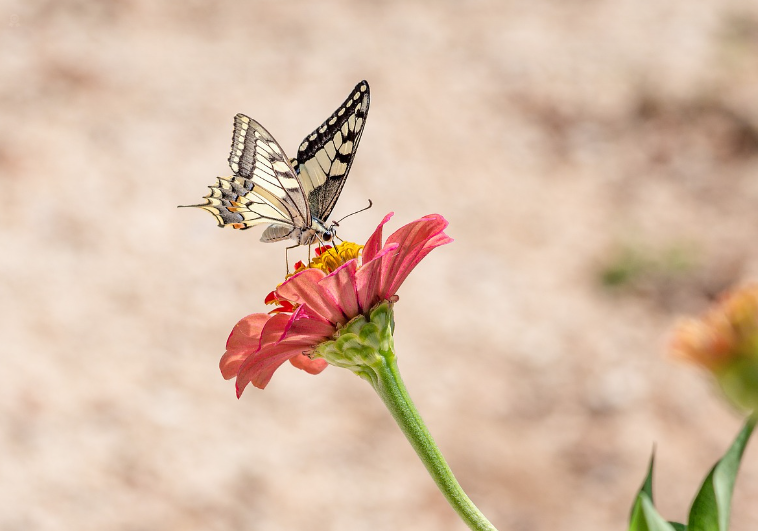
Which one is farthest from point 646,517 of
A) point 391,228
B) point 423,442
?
point 391,228

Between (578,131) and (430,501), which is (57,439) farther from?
(578,131)

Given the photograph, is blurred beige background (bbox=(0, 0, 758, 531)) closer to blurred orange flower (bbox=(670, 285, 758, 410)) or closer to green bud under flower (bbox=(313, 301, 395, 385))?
blurred orange flower (bbox=(670, 285, 758, 410))

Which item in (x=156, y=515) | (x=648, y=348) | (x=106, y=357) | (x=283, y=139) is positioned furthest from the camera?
(x=283, y=139)

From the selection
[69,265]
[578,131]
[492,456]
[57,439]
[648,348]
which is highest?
[578,131]

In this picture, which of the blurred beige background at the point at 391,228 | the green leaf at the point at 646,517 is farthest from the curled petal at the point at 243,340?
the blurred beige background at the point at 391,228

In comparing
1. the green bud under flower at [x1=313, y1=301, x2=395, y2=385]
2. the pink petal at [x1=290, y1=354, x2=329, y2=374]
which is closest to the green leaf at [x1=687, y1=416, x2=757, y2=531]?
the green bud under flower at [x1=313, y1=301, x2=395, y2=385]

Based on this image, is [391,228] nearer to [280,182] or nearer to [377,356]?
[280,182]

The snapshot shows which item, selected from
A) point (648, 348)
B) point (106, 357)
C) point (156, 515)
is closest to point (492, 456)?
point (648, 348)
